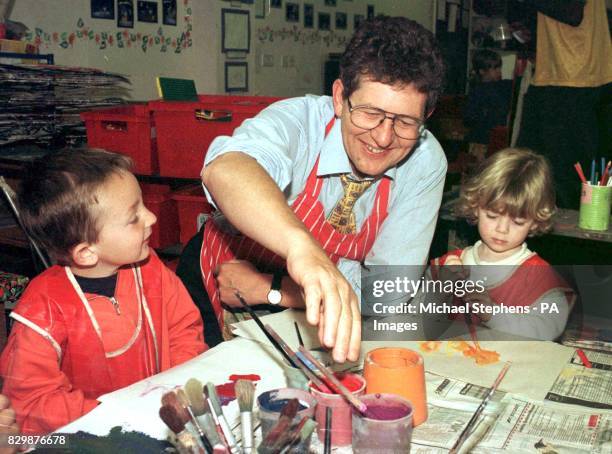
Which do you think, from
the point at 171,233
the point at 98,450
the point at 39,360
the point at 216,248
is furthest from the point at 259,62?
the point at 98,450

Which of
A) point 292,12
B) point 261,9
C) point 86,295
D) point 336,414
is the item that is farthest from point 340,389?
point 292,12

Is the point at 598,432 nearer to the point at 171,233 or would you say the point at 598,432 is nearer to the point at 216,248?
the point at 216,248

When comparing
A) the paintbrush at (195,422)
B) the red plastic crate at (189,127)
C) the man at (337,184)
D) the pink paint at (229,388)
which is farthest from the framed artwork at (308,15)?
the paintbrush at (195,422)

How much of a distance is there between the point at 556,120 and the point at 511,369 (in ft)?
7.10

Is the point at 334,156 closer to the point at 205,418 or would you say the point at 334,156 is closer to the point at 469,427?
the point at 469,427

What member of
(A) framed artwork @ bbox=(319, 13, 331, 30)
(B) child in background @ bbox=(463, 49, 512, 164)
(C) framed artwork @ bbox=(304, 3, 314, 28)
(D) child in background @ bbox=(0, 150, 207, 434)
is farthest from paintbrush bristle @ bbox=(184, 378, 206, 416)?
(B) child in background @ bbox=(463, 49, 512, 164)

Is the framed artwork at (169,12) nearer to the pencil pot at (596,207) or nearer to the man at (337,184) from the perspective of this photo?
the man at (337,184)

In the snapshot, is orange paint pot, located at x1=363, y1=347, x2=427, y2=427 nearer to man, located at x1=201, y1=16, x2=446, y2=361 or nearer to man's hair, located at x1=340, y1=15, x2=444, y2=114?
man, located at x1=201, y1=16, x2=446, y2=361

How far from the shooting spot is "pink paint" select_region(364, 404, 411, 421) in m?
0.75

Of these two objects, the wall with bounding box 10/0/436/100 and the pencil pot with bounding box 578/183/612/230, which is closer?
the pencil pot with bounding box 578/183/612/230

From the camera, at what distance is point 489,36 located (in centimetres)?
547

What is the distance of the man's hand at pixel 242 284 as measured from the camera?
148 centimetres

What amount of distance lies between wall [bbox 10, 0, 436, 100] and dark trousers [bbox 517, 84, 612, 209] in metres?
1.35

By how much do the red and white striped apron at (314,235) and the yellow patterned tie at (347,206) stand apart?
2 centimetres
